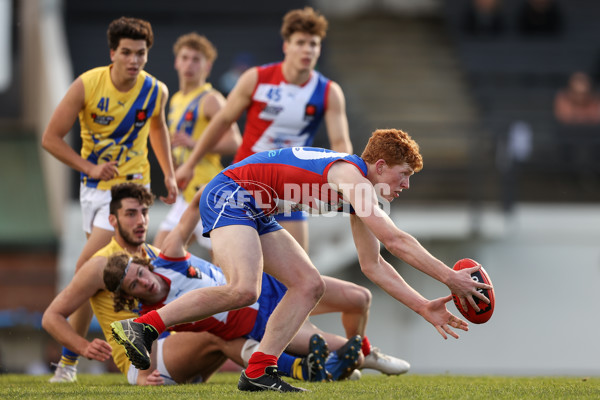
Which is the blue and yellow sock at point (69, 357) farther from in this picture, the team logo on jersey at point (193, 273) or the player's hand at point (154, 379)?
the team logo on jersey at point (193, 273)

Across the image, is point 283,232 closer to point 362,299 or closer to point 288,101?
point 362,299

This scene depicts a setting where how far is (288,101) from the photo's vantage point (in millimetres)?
7016

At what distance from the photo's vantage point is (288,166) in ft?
16.5

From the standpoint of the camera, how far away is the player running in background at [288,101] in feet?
23.0

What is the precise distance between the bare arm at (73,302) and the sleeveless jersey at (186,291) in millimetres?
351

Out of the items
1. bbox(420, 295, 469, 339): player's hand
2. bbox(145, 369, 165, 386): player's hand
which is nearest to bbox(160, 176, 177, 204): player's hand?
bbox(145, 369, 165, 386): player's hand

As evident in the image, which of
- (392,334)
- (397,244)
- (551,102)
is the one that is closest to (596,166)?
(551,102)

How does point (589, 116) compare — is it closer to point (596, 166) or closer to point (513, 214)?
point (596, 166)

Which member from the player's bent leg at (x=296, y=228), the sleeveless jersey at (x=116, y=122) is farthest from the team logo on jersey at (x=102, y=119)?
the player's bent leg at (x=296, y=228)

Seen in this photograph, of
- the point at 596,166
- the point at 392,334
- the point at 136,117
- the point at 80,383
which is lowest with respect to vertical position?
the point at 392,334

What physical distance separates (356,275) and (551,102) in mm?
4748

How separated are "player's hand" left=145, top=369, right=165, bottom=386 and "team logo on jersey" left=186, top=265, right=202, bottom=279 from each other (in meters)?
0.65

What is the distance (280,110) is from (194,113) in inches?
49.7

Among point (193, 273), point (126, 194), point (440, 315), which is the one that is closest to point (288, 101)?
point (126, 194)
